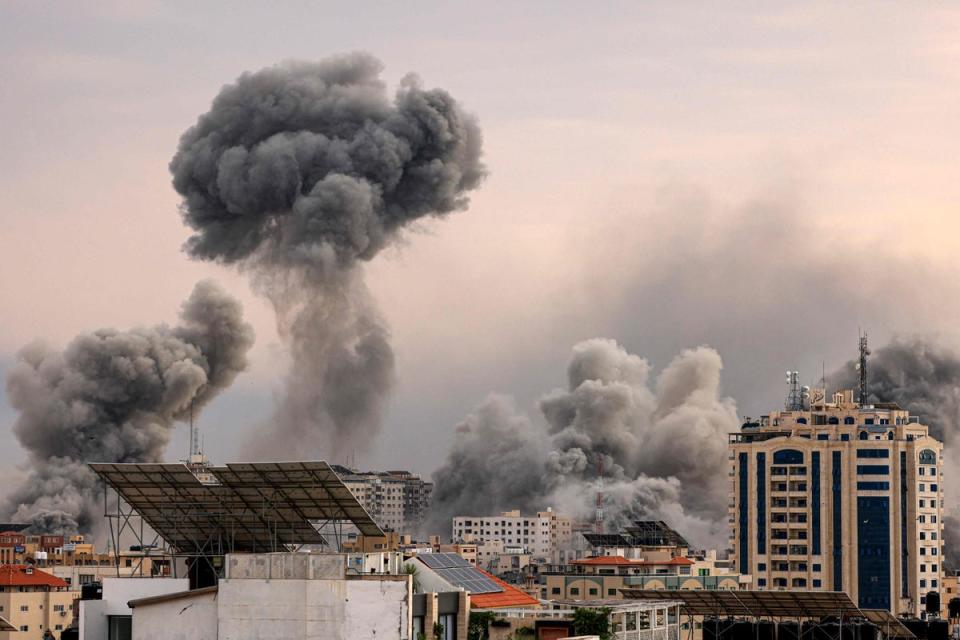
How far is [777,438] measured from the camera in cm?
12506

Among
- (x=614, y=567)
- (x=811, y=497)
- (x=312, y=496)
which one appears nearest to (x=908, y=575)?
(x=811, y=497)

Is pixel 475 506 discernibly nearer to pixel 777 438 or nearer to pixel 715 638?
pixel 777 438

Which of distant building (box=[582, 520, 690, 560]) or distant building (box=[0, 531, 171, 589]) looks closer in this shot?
distant building (box=[0, 531, 171, 589])

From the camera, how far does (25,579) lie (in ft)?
302

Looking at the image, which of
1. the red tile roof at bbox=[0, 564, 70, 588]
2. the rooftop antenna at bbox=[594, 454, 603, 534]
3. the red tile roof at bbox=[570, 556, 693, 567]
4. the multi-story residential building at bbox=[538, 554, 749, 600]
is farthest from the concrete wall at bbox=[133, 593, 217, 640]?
the rooftop antenna at bbox=[594, 454, 603, 534]

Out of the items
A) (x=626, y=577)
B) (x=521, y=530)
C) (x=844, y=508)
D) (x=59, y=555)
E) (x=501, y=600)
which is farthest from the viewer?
(x=521, y=530)

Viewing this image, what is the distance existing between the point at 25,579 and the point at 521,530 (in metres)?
88.2

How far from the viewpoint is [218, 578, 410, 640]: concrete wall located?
37062 millimetres

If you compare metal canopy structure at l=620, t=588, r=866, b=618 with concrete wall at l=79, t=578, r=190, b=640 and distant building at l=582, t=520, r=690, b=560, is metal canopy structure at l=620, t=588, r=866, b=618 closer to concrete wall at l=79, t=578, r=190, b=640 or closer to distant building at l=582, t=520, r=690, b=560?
concrete wall at l=79, t=578, r=190, b=640

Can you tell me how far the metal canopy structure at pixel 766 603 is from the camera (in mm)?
63688

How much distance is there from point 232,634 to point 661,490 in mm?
133535

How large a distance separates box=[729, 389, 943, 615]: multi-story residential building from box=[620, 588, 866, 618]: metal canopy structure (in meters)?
53.6

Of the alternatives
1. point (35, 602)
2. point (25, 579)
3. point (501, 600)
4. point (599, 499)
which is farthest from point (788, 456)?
point (501, 600)

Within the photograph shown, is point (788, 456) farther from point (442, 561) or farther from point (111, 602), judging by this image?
point (111, 602)
